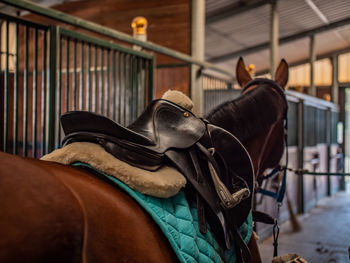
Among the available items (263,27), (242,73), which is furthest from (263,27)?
(242,73)

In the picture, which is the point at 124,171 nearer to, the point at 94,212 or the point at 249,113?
the point at 94,212

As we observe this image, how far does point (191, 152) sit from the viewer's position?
111cm

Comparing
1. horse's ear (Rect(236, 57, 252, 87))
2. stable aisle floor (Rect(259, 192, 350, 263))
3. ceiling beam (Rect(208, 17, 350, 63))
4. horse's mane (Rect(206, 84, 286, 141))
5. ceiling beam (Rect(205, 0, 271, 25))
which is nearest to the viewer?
horse's mane (Rect(206, 84, 286, 141))

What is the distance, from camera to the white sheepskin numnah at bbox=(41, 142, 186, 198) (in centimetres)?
92

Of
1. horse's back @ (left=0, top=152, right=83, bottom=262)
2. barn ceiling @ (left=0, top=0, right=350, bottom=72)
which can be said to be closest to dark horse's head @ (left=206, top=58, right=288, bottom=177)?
horse's back @ (left=0, top=152, right=83, bottom=262)

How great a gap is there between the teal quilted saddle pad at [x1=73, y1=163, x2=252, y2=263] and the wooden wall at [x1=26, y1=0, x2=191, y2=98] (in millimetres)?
2682

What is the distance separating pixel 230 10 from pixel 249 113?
17.5 ft

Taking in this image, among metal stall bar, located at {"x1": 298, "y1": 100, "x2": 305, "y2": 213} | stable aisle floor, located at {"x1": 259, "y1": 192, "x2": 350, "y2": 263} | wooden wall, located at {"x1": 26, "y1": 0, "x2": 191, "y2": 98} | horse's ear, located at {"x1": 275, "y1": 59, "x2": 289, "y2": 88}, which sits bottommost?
stable aisle floor, located at {"x1": 259, "y1": 192, "x2": 350, "y2": 263}

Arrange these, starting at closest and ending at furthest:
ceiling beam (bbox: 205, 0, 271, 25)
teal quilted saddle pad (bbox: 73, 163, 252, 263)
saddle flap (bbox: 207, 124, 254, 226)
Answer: teal quilted saddle pad (bbox: 73, 163, 252, 263)
saddle flap (bbox: 207, 124, 254, 226)
ceiling beam (bbox: 205, 0, 271, 25)

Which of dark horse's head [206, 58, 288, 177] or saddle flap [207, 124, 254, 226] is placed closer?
saddle flap [207, 124, 254, 226]

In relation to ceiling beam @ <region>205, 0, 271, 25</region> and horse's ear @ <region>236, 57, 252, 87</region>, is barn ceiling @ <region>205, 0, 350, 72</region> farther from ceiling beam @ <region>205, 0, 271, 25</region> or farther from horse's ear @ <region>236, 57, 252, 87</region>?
horse's ear @ <region>236, 57, 252, 87</region>

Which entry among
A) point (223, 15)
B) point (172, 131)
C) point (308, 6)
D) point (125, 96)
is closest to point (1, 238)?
point (172, 131)

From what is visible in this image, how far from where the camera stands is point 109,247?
2.55ft

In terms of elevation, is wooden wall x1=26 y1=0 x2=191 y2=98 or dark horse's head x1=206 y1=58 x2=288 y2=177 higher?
wooden wall x1=26 y1=0 x2=191 y2=98
